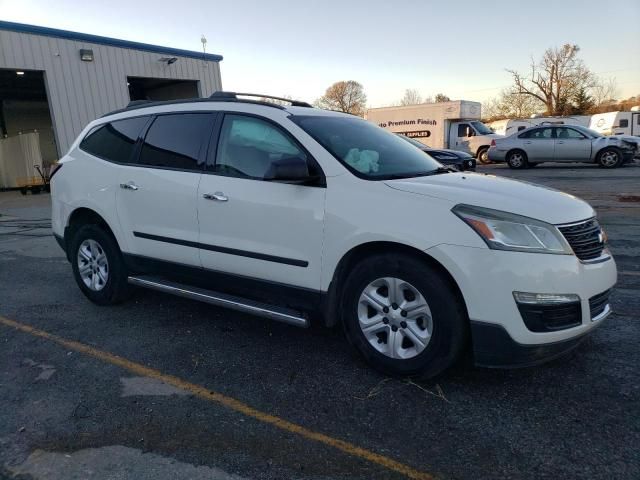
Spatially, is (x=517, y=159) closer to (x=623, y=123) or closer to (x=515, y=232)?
(x=623, y=123)

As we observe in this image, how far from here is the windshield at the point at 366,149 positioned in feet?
11.3

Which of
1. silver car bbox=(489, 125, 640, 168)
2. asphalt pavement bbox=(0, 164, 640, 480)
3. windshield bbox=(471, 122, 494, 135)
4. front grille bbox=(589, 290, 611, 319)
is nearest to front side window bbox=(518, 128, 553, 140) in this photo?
silver car bbox=(489, 125, 640, 168)

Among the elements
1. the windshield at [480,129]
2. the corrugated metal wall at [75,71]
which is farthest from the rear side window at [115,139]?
the windshield at [480,129]

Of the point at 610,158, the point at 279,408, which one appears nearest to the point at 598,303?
the point at 279,408

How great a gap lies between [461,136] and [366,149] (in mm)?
A: 23146

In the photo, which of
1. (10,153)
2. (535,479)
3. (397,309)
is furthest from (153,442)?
(10,153)

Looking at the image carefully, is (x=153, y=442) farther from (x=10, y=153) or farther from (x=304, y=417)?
(x=10, y=153)

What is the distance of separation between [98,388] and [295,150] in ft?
6.79

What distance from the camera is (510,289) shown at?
269 centimetres

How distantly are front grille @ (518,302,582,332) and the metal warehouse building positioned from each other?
17091mm

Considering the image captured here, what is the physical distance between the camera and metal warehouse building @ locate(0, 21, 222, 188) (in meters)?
15.6

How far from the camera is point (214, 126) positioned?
392cm

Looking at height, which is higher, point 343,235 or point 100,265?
point 343,235

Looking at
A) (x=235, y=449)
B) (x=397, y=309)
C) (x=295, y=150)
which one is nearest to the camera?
(x=235, y=449)
